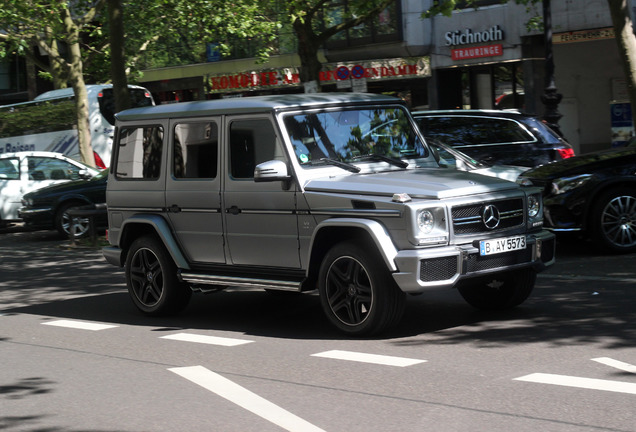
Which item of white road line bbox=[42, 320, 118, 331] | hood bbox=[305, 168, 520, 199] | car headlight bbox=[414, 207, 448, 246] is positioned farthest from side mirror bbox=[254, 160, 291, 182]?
white road line bbox=[42, 320, 118, 331]

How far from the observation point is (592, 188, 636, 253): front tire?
39.6 ft

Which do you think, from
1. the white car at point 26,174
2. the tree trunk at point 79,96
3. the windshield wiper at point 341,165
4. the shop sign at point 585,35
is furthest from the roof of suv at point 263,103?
the shop sign at point 585,35

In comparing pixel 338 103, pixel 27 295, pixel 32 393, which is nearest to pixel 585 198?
pixel 338 103

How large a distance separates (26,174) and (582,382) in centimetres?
1850

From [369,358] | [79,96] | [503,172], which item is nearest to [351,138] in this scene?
[369,358]

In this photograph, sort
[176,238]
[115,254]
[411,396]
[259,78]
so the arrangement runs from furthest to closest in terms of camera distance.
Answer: [259,78]
[115,254]
[176,238]
[411,396]

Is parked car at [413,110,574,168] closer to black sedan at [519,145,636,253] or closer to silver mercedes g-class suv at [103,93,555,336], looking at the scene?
black sedan at [519,145,636,253]

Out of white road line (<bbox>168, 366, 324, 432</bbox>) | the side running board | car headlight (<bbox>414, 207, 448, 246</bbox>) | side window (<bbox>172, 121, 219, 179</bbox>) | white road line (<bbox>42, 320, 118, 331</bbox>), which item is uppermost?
side window (<bbox>172, 121, 219, 179</bbox>)

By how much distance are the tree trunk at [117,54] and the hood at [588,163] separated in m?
8.63

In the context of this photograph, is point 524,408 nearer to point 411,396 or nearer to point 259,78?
point 411,396

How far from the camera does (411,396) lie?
609 centimetres

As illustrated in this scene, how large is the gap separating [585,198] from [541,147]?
3731 mm

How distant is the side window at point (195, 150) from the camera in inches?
356

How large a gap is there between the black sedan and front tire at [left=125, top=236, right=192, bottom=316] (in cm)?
496
